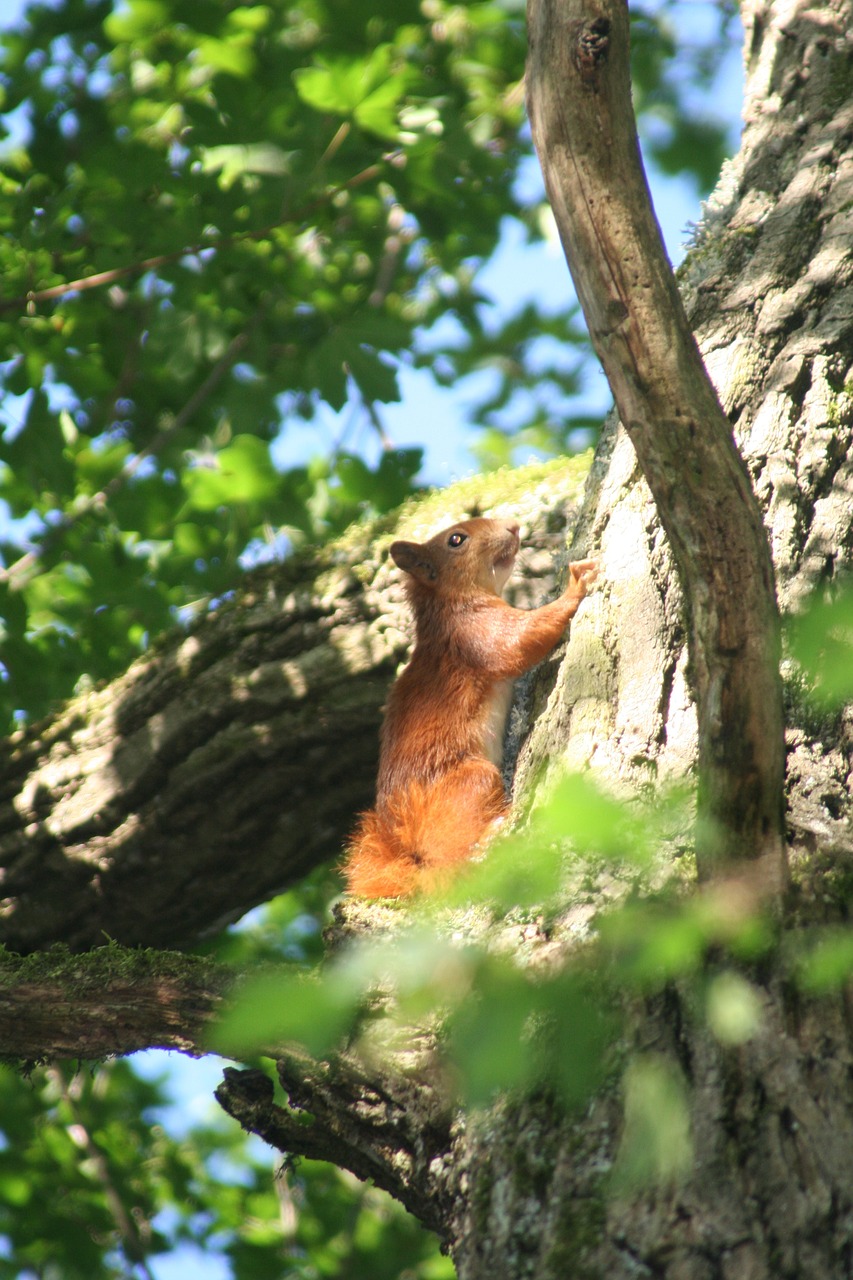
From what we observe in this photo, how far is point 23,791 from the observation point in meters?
4.46

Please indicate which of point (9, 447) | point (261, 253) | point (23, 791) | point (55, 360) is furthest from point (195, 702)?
point (261, 253)

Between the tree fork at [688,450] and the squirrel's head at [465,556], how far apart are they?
2.39 meters

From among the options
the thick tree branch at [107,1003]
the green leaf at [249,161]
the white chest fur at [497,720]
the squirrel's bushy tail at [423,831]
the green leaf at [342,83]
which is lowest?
the thick tree branch at [107,1003]

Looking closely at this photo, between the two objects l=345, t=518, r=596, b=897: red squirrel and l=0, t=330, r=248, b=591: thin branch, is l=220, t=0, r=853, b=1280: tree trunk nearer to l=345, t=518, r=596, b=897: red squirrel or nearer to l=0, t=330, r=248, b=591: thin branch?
l=345, t=518, r=596, b=897: red squirrel

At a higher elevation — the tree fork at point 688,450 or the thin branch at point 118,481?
the thin branch at point 118,481

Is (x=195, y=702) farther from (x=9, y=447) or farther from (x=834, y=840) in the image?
(x=834, y=840)

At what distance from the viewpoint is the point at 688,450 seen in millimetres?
1958

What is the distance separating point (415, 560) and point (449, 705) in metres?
0.81

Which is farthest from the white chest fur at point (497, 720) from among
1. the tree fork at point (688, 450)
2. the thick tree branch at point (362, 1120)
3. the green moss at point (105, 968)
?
the tree fork at point (688, 450)

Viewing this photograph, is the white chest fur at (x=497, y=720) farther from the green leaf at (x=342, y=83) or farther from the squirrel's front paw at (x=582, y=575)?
the green leaf at (x=342, y=83)

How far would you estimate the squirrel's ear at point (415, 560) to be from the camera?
4426 mm

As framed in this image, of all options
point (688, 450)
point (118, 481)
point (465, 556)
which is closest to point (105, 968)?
point (688, 450)

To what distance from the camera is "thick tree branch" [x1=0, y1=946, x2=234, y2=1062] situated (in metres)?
2.56

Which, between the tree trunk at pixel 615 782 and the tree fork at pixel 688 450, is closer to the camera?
the tree trunk at pixel 615 782
